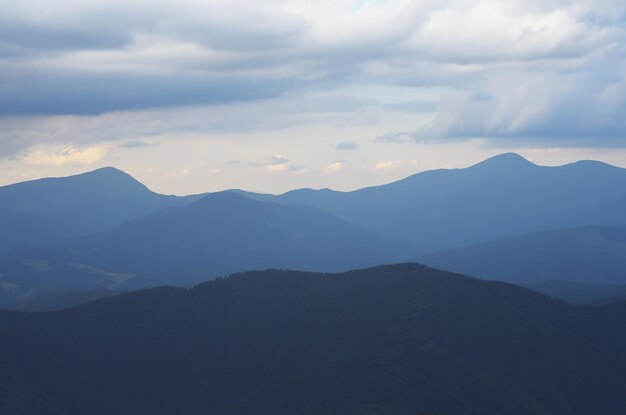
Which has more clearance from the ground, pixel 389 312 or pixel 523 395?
pixel 389 312

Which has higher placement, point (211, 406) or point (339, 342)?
point (339, 342)

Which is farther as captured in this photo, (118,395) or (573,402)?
(118,395)

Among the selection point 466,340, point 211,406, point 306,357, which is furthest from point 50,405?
point 466,340

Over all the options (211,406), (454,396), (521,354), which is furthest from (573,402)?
(211,406)

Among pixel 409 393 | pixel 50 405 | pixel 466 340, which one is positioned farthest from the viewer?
pixel 466 340

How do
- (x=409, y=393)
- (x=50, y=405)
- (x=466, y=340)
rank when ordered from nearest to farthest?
(x=409, y=393) → (x=50, y=405) → (x=466, y=340)

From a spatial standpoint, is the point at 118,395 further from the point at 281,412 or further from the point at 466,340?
the point at 466,340

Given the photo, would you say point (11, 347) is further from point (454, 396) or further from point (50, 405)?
point (454, 396)

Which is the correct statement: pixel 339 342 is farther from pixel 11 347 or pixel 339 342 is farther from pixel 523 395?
pixel 11 347

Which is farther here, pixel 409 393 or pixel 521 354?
pixel 521 354
